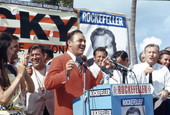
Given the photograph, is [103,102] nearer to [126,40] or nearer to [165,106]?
[165,106]

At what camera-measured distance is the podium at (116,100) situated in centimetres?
259

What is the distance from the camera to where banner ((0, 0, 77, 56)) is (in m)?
5.30

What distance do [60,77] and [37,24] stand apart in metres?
2.97

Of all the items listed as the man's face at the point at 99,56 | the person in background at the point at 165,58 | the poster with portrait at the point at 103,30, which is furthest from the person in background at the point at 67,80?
the poster with portrait at the point at 103,30

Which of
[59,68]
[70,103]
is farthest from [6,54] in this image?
[70,103]

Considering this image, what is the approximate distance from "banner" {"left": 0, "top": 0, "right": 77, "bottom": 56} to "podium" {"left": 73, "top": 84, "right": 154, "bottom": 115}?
2873 millimetres

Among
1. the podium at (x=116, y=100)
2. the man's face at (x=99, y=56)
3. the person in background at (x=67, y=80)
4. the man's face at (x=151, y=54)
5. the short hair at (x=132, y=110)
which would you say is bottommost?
the short hair at (x=132, y=110)

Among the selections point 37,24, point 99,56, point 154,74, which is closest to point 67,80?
point 154,74

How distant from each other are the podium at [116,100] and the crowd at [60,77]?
16 centimetres

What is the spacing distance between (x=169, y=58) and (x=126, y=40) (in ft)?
5.76

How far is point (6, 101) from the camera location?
2475mm

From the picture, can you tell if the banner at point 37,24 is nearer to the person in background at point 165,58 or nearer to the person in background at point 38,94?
the person in background at point 38,94

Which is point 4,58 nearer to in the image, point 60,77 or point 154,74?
point 60,77

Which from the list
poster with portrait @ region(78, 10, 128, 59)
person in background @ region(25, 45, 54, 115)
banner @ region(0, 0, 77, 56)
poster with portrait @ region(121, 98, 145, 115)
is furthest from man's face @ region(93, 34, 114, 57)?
poster with portrait @ region(121, 98, 145, 115)
